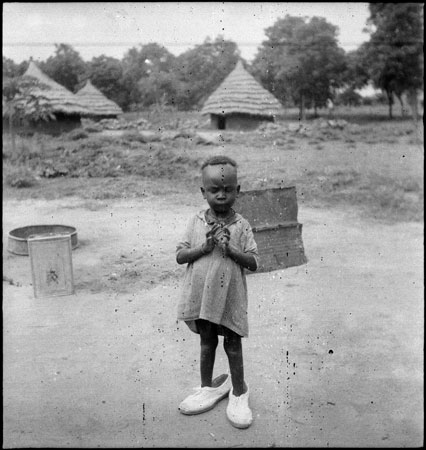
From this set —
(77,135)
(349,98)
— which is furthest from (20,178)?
(349,98)

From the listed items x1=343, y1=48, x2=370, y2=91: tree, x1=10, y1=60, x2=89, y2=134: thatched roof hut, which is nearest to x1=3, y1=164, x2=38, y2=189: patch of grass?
x1=10, y1=60, x2=89, y2=134: thatched roof hut

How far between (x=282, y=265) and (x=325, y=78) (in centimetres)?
1925

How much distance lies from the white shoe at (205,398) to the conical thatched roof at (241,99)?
15555mm

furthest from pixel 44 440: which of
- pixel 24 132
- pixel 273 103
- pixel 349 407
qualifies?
pixel 273 103

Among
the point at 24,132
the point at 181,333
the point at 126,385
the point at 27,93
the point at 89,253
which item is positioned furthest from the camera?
the point at 24,132

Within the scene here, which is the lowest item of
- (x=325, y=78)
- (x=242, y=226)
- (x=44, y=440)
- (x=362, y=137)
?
(x=44, y=440)

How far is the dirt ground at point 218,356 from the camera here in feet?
7.88

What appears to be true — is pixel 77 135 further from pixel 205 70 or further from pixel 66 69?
pixel 66 69

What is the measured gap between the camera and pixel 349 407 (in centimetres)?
259

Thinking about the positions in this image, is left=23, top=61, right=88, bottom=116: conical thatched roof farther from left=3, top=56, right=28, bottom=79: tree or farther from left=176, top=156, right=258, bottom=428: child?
left=176, top=156, right=258, bottom=428: child

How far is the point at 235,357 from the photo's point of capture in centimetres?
249

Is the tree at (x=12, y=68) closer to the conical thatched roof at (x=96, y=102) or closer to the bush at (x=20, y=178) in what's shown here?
the conical thatched roof at (x=96, y=102)

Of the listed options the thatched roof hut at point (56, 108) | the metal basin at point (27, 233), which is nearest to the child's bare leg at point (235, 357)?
the metal basin at point (27, 233)

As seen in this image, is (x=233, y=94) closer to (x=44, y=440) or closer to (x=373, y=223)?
(x=373, y=223)
